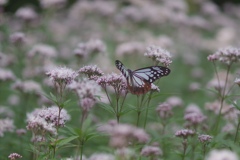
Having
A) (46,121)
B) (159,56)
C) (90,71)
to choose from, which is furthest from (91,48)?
(46,121)

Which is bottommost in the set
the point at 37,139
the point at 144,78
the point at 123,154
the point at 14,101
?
the point at 123,154

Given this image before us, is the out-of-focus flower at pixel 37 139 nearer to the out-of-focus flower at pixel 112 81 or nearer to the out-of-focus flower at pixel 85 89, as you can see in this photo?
the out-of-focus flower at pixel 85 89

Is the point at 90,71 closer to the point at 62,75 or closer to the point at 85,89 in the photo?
the point at 62,75

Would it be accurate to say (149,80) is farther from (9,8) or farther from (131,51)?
(9,8)

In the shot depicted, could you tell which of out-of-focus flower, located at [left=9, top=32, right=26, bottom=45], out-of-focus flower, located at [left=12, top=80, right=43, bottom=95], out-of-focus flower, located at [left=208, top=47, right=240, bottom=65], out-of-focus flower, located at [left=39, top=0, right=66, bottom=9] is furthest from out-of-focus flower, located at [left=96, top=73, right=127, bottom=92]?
out-of-focus flower, located at [left=39, top=0, right=66, bottom=9]

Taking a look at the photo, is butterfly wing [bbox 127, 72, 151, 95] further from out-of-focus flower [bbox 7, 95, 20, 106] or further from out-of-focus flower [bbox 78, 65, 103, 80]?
out-of-focus flower [bbox 7, 95, 20, 106]

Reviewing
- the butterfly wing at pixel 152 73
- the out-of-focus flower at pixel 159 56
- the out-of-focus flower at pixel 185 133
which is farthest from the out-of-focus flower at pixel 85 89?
the out-of-focus flower at pixel 159 56

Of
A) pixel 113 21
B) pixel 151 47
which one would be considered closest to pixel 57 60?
pixel 113 21

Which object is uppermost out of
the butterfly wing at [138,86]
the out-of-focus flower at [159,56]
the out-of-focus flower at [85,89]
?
the out-of-focus flower at [159,56]
